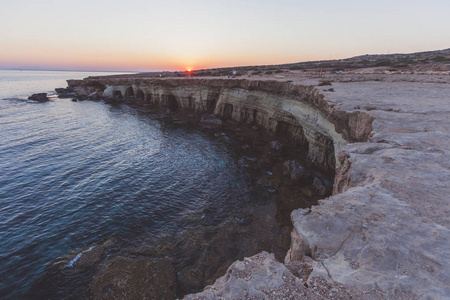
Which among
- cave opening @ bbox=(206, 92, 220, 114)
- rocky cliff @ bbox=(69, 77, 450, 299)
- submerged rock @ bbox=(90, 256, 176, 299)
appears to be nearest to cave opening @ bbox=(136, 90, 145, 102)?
cave opening @ bbox=(206, 92, 220, 114)

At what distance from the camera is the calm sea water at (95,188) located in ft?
35.8

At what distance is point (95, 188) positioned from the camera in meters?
15.3

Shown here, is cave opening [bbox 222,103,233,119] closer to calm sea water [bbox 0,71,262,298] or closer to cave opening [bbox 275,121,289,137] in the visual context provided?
calm sea water [bbox 0,71,262,298]

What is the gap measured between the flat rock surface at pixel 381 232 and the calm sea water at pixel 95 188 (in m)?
9.28

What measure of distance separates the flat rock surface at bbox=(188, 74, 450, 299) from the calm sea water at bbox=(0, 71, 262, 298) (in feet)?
30.4

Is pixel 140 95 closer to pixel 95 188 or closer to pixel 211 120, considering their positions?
pixel 211 120

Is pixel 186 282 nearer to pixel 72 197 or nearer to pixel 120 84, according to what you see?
pixel 72 197

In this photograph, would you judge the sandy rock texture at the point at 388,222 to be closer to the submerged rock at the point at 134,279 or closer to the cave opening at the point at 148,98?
the submerged rock at the point at 134,279

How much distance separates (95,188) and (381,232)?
1730 centimetres

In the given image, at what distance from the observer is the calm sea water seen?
1091cm

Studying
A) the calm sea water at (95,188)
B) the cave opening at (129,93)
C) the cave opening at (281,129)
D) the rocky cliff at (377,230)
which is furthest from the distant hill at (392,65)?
the calm sea water at (95,188)

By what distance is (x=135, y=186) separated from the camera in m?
15.8

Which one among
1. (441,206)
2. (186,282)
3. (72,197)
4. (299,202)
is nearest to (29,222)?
(72,197)

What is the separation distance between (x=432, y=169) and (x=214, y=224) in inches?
400
